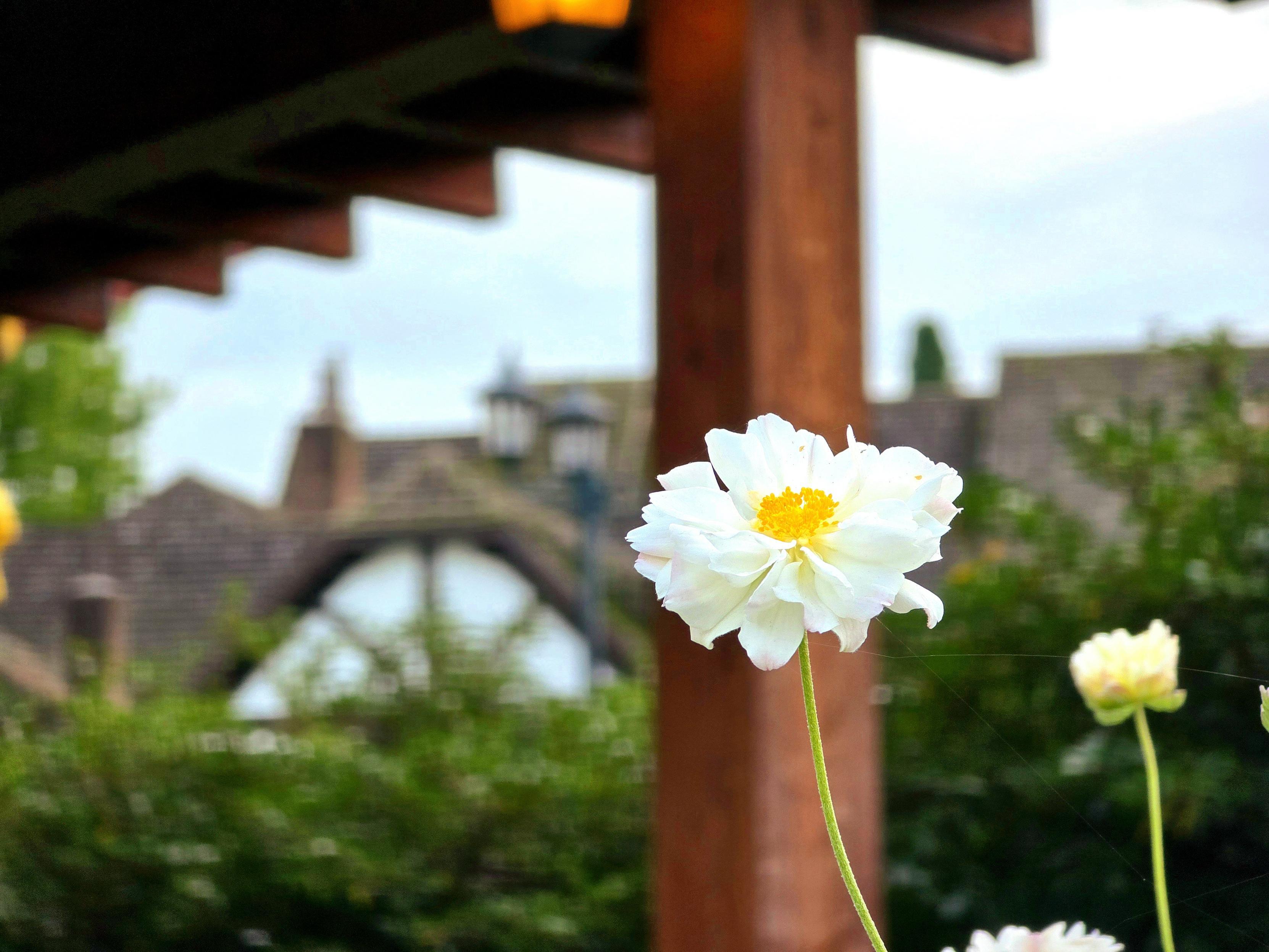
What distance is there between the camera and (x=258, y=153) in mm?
2736

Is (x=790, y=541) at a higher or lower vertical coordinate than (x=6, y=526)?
lower

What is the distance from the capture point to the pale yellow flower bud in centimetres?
Result: 47

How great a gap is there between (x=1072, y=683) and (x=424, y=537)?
10515mm

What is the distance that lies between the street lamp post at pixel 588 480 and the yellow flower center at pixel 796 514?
5106mm

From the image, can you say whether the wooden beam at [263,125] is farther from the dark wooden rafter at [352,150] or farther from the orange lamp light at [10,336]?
the orange lamp light at [10,336]

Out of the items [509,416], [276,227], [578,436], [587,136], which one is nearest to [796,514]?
[587,136]

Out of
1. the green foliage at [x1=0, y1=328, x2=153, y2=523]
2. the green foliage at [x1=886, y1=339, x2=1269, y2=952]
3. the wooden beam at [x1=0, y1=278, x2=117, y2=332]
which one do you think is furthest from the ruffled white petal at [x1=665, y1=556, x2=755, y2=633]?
the green foliage at [x1=0, y1=328, x2=153, y2=523]

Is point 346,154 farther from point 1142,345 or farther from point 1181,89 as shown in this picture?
point 1181,89

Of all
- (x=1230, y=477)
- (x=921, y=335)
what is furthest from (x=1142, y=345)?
(x=921, y=335)

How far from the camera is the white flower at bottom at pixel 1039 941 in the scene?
35 centimetres

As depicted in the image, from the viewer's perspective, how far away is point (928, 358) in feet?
65.1

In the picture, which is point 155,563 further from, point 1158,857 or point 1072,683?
point 1158,857

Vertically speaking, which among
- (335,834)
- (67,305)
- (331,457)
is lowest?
(335,834)

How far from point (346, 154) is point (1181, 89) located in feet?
7.74
